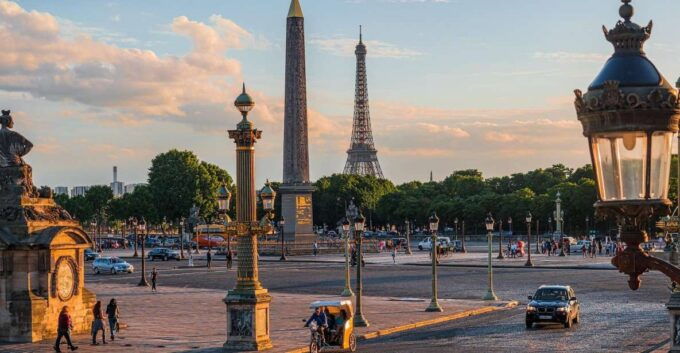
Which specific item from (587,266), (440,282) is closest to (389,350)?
(440,282)

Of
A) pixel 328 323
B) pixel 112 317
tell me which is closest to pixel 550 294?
pixel 328 323

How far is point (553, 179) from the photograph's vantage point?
519 feet

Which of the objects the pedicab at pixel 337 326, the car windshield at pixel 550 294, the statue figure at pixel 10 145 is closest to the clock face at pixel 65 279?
the statue figure at pixel 10 145

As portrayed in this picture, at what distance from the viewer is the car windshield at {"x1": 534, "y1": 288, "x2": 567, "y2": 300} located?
30.7 m

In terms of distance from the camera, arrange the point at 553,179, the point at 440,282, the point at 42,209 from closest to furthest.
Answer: the point at 42,209 < the point at 440,282 < the point at 553,179

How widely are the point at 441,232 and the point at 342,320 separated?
13796 cm

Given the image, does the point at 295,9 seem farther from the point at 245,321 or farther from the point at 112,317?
the point at 245,321

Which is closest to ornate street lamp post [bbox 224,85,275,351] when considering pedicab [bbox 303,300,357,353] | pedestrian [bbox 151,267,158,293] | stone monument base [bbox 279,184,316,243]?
pedicab [bbox 303,300,357,353]

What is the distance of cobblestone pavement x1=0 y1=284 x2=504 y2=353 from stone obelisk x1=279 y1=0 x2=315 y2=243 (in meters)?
36.9

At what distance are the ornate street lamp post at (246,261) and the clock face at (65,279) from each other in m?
5.32

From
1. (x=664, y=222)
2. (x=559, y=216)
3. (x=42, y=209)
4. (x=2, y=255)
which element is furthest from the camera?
(x=559, y=216)

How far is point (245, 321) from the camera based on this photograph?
2456cm

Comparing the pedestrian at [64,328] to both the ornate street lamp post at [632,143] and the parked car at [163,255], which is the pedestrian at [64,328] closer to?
the ornate street lamp post at [632,143]

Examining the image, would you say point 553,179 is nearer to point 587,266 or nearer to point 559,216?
point 559,216
